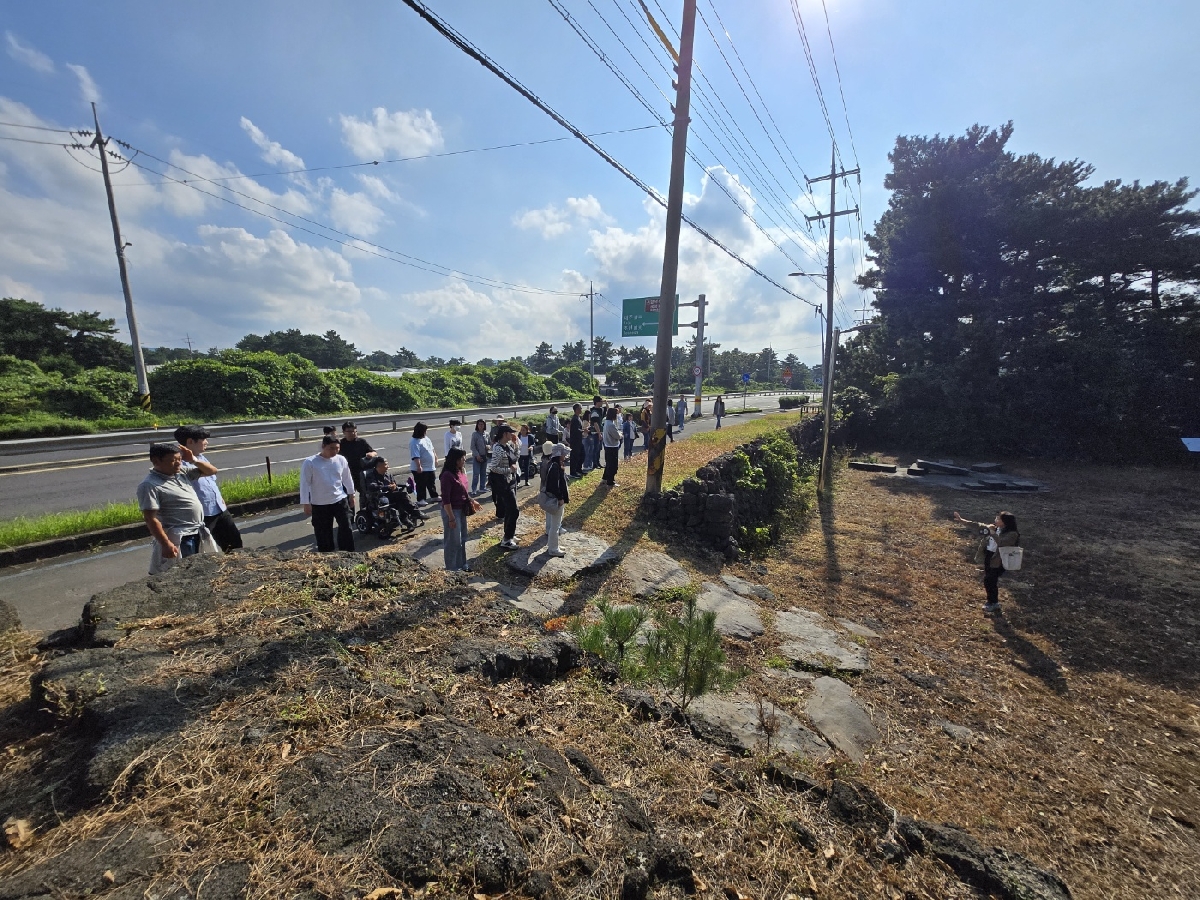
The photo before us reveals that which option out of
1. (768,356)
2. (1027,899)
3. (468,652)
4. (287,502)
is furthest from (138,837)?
(768,356)

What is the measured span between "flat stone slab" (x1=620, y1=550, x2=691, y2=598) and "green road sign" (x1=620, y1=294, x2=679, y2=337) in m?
17.5

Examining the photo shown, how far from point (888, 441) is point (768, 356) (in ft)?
243

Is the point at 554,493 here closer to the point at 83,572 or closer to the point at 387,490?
the point at 387,490

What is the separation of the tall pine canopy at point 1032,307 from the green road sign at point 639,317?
12.5 metres

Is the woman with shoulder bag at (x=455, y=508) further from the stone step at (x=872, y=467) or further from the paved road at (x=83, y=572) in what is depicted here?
the stone step at (x=872, y=467)

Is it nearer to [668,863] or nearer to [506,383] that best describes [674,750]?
[668,863]

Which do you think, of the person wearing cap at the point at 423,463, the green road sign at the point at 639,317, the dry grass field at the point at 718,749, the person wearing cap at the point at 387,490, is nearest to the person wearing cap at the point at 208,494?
the dry grass field at the point at 718,749

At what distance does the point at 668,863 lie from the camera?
7.45ft

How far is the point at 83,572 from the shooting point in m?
5.84

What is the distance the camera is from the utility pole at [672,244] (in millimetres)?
8062

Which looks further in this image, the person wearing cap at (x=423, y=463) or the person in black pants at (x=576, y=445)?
the person in black pants at (x=576, y=445)

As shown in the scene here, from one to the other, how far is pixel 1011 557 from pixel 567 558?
21.2ft

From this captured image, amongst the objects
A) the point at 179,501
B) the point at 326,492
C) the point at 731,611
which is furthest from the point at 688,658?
the point at 179,501

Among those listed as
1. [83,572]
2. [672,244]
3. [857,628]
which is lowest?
[857,628]
